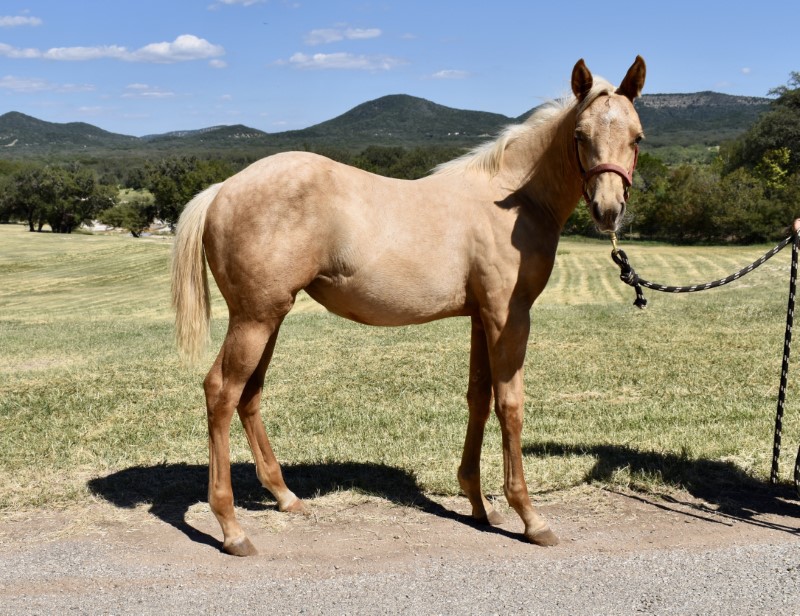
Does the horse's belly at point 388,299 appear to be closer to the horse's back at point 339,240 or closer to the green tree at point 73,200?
the horse's back at point 339,240

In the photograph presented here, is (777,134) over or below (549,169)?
over

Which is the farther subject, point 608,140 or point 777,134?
point 777,134

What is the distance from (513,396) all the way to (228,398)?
182 cm

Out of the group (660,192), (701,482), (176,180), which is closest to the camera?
(701,482)

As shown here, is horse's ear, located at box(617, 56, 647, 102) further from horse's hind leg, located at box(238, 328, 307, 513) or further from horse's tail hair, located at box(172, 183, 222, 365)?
horse's hind leg, located at box(238, 328, 307, 513)

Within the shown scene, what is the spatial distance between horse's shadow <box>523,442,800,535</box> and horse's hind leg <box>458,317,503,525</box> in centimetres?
108

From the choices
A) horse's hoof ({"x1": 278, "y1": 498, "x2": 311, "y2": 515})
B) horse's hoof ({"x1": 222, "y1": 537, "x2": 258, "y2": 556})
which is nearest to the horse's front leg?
horse's hoof ({"x1": 278, "y1": 498, "x2": 311, "y2": 515})

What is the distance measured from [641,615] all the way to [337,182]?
9.73ft

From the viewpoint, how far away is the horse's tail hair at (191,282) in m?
4.58

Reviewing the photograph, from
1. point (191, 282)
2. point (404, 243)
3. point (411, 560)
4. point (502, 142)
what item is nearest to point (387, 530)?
point (411, 560)

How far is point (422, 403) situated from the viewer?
28.4 feet

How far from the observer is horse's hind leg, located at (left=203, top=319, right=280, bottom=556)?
4.41 metres

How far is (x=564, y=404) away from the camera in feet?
28.2

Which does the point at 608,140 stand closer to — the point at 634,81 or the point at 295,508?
the point at 634,81
